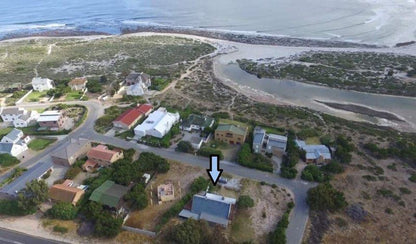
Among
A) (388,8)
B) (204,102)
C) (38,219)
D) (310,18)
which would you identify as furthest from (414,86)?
(388,8)

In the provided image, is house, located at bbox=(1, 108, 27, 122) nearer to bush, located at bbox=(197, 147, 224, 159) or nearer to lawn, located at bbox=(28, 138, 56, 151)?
lawn, located at bbox=(28, 138, 56, 151)

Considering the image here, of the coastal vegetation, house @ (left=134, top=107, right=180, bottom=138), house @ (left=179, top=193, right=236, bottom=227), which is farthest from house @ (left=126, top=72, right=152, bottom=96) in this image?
house @ (left=179, top=193, right=236, bottom=227)

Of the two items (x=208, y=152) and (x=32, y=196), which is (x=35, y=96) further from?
(x=208, y=152)

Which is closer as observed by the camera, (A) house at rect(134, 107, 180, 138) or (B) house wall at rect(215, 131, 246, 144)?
(B) house wall at rect(215, 131, 246, 144)

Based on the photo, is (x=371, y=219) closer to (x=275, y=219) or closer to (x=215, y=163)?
(x=275, y=219)

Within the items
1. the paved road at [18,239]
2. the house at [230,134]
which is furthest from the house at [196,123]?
the paved road at [18,239]

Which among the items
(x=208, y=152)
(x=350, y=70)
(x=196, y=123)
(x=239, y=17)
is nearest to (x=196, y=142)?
(x=208, y=152)
